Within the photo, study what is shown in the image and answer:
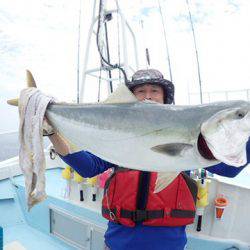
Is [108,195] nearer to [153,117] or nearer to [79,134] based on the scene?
[79,134]

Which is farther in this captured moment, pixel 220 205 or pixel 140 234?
pixel 220 205

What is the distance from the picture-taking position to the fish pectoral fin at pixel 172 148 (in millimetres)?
1522

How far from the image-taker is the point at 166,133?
61.2 inches

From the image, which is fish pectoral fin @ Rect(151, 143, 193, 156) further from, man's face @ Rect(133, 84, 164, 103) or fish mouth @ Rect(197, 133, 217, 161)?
man's face @ Rect(133, 84, 164, 103)

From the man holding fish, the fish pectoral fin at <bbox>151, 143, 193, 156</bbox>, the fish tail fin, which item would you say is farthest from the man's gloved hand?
the fish pectoral fin at <bbox>151, 143, 193, 156</bbox>

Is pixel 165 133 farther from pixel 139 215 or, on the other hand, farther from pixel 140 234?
pixel 140 234

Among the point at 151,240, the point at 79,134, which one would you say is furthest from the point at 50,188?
the point at 79,134

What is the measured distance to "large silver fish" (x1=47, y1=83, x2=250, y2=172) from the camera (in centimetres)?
151

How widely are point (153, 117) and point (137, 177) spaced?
832 millimetres

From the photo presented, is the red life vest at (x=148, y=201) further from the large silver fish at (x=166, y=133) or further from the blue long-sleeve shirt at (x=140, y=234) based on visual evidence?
the large silver fish at (x=166, y=133)

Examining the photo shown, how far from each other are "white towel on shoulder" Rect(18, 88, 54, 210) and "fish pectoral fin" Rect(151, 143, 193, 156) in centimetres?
68

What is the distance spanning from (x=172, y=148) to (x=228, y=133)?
30 centimetres

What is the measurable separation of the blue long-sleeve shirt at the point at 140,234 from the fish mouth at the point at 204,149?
1.82 feet

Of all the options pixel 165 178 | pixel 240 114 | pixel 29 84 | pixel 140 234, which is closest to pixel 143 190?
pixel 140 234
